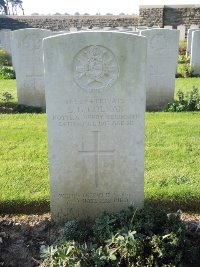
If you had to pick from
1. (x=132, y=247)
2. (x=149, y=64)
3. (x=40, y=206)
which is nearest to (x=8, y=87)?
(x=149, y=64)

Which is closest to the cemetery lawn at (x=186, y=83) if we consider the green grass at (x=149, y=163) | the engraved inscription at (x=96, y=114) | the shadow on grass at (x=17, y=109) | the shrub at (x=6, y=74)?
the green grass at (x=149, y=163)

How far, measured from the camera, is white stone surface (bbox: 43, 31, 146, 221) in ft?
A: 10.0

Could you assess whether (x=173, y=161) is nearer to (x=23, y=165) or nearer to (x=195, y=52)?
(x=23, y=165)

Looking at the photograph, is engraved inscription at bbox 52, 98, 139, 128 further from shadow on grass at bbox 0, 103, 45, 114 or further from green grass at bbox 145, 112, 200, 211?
shadow on grass at bbox 0, 103, 45, 114

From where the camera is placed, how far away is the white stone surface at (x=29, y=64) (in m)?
7.66

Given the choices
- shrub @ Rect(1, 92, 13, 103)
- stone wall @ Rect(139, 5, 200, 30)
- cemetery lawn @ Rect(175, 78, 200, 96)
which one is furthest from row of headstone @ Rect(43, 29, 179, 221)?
stone wall @ Rect(139, 5, 200, 30)

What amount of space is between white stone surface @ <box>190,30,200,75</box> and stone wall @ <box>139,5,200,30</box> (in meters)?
11.9

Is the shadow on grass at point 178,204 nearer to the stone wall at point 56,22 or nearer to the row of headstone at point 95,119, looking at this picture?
the row of headstone at point 95,119

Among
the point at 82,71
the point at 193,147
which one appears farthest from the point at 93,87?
the point at 193,147

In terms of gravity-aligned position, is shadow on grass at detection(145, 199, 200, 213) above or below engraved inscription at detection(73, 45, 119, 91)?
below

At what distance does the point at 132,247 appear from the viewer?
272cm

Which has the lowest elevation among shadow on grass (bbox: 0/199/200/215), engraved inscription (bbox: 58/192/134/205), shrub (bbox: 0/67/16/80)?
shadow on grass (bbox: 0/199/200/215)

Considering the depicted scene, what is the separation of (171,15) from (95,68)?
71.9 feet

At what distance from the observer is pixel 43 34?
7770 millimetres
